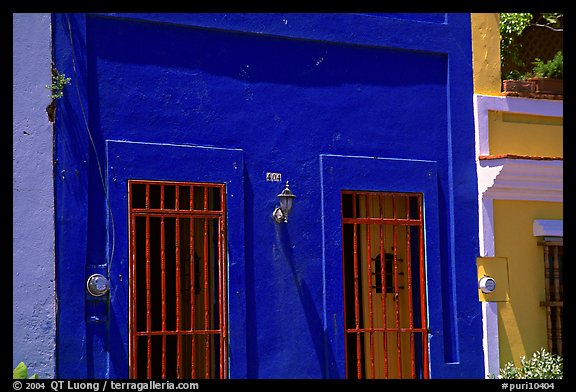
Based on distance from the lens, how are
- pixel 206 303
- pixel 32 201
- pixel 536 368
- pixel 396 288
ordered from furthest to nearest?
pixel 536 368 < pixel 396 288 < pixel 206 303 < pixel 32 201

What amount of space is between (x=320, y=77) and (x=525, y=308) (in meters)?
3.34

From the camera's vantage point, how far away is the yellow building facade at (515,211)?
10055 mm

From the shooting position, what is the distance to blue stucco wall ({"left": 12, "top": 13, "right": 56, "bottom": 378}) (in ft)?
25.6

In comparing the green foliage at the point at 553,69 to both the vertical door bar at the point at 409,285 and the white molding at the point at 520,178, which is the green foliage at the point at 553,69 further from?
the vertical door bar at the point at 409,285

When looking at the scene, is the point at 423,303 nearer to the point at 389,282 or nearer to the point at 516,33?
the point at 389,282

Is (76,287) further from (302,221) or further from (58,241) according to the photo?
(302,221)

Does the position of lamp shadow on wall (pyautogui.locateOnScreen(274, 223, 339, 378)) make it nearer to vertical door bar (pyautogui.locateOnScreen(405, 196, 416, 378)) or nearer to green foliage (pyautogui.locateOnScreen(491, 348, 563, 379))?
vertical door bar (pyautogui.locateOnScreen(405, 196, 416, 378))

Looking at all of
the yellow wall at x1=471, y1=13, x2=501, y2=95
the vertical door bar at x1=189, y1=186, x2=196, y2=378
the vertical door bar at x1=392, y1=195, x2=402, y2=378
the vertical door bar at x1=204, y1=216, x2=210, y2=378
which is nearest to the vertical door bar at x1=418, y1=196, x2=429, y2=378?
the vertical door bar at x1=392, y1=195, x2=402, y2=378

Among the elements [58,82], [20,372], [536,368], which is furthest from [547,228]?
[20,372]

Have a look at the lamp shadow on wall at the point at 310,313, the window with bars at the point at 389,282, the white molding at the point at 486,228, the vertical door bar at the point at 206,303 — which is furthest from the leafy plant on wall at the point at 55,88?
the white molding at the point at 486,228

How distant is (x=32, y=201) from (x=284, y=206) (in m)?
2.34

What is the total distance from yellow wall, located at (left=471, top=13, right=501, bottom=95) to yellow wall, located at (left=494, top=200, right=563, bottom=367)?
1.27 metres

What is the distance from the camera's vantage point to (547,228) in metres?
10.3

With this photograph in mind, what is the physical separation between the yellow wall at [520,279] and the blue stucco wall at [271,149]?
1.18 ft
